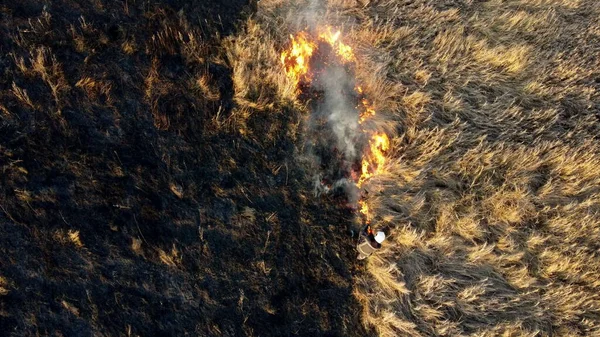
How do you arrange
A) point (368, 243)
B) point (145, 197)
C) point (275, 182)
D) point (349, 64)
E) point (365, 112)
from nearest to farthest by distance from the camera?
point (145, 197) < point (368, 243) < point (275, 182) < point (365, 112) < point (349, 64)

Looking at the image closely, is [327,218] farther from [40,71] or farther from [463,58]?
[40,71]

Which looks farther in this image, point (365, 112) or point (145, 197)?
point (365, 112)

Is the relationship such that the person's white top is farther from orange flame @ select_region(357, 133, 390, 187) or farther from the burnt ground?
orange flame @ select_region(357, 133, 390, 187)

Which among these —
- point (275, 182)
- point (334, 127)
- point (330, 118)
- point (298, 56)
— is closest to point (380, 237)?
point (275, 182)

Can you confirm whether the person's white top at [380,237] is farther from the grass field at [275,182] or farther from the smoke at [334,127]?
the smoke at [334,127]

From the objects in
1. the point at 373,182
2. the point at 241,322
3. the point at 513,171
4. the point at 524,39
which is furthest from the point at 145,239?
the point at 524,39

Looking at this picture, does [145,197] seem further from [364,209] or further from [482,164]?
[482,164]

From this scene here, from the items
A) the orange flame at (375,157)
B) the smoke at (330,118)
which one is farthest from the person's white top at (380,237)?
the orange flame at (375,157)
